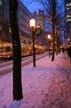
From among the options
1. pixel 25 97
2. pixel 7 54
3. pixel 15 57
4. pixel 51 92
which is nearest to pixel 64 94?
pixel 51 92

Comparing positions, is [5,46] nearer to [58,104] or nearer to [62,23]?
[62,23]

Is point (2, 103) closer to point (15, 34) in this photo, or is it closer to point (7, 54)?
A: point (15, 34)

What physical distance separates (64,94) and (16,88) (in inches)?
65.1

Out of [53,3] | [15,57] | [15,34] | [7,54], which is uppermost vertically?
[53,3]

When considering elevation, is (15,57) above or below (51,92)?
above

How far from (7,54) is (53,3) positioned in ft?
70.7

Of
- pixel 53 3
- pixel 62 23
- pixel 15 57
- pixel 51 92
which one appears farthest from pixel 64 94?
pixel 62 23

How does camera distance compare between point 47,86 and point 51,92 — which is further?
point 47,86

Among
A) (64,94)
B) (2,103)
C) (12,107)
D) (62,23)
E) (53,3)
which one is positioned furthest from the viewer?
(62,23)

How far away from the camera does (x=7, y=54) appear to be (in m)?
53.1

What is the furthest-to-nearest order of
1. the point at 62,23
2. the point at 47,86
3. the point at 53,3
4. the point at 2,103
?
the point at 62,23 → the point at 53,3 → the point at 47,86 → the point at 2,103

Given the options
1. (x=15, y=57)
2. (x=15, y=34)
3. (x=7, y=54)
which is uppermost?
(x=15, y=34)

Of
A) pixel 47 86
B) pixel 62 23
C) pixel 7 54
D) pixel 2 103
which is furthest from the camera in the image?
pixel 62 23

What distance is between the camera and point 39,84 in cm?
1286
